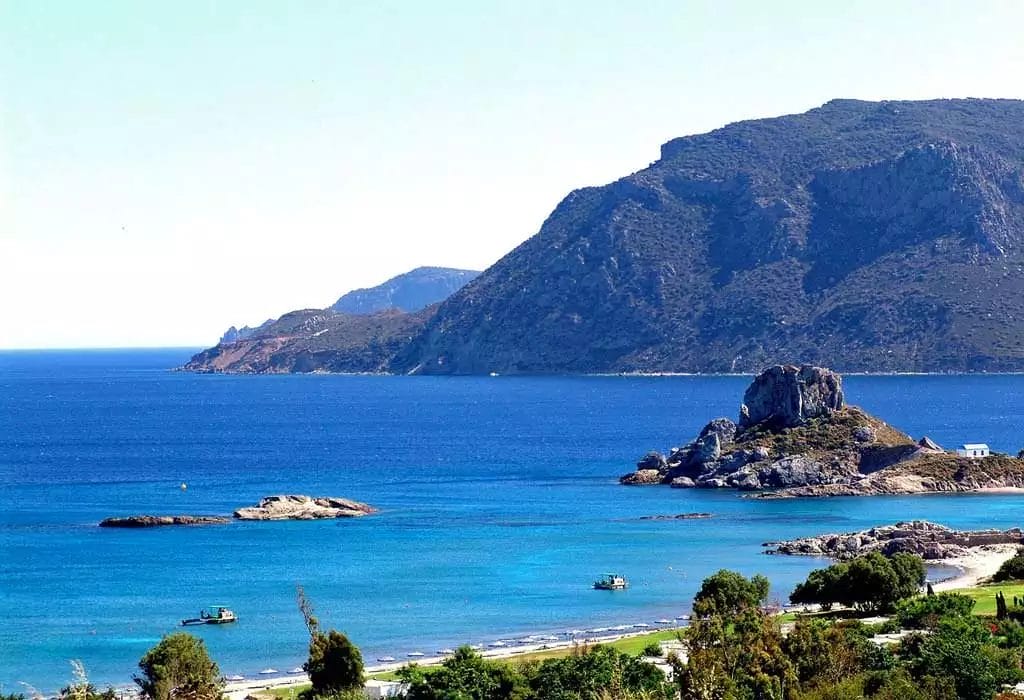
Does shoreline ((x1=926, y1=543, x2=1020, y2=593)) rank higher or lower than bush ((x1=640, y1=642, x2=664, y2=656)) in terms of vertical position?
lower

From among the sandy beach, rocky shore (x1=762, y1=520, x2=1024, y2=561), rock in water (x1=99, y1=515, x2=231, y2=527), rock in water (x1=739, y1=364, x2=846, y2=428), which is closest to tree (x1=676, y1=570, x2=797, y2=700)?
the sandy beach

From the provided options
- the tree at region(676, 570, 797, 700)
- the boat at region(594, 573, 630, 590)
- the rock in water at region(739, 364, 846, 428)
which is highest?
the rock in water at region(739, 364, 846, 428)

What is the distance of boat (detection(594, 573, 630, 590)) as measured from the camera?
82250 millimetres

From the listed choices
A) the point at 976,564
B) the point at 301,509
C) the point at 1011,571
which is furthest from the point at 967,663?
the point at 301,509

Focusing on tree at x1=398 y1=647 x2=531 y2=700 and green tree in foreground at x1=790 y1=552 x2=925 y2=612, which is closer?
tree at x1=398 y1=647 x2=531 y2=700

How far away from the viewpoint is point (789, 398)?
139 metres

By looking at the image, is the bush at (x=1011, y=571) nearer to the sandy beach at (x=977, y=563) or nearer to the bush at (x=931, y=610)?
the sandy beach at (x=977, y=563)

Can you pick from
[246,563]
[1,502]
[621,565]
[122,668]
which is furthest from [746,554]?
[1,502]

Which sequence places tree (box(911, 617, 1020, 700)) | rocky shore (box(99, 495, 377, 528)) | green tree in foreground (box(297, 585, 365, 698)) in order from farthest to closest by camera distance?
rocky shore (box(99, 495, 377, 528)), green tree in foreground (box(297, 585, 365, 698)), tree (box(911, 617, 1020, 700))

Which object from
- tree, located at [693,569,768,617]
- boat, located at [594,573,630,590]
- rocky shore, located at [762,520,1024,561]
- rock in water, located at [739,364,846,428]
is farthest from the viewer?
rock in water, located at [739,364,846,428]

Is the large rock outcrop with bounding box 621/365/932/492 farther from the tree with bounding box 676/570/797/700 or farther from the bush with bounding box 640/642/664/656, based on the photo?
the tree with bounding box 676/570/797/700

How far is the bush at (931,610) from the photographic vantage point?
191 ft

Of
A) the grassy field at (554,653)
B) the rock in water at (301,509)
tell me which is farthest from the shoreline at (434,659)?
the rock in water at (301,509)

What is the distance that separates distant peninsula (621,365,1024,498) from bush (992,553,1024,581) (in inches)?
1818
